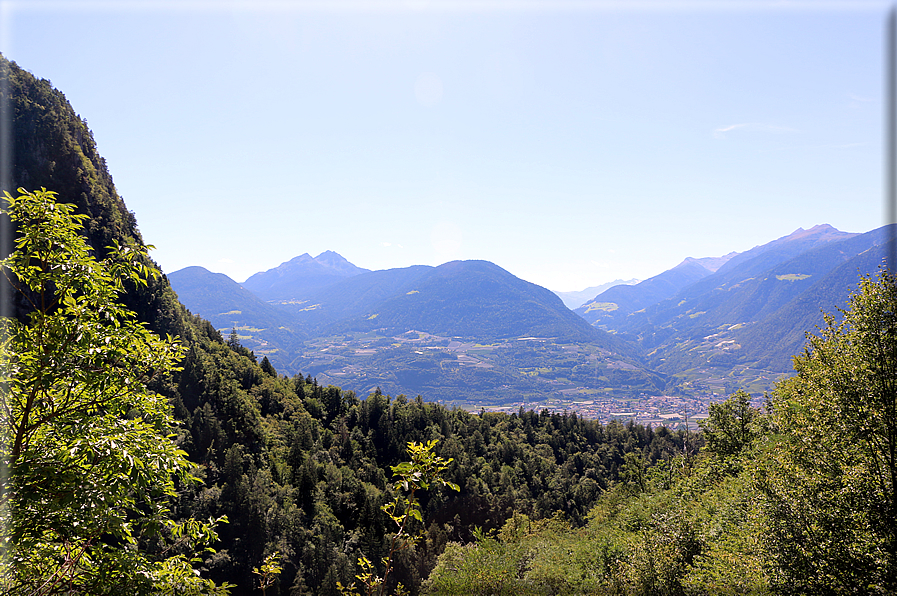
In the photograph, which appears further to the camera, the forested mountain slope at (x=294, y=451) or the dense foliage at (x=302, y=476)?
the forested mountain slope at (x=294, y=451)

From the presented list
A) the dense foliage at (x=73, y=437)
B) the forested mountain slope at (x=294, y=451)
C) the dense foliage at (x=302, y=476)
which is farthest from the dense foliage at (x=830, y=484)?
the forested mountain slope at (x=294, y=451)

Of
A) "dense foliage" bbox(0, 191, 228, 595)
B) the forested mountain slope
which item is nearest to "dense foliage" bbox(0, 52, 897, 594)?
"dense foliage" bbox(0, 191, 228, 595)

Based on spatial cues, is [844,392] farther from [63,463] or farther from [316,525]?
[316,525]

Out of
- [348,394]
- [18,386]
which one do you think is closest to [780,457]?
[18,386]

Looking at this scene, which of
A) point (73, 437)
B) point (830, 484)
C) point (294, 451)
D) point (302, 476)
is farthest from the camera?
point (294, 451)

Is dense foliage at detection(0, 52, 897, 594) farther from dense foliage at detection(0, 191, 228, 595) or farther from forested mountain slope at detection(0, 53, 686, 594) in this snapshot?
forested mountain slope at detection(0, 53, 686, 594)

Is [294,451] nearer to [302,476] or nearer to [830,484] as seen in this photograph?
[302,476]

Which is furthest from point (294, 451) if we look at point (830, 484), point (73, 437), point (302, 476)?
point (73, 437)

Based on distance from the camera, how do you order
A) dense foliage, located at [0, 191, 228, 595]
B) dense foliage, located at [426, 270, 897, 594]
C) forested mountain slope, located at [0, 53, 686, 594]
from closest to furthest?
dense foliage, located at [0, 191, 228, 595]
dense foliage, located at [426, 270, 897, 594]
forested mountain slope, located at [0, 53, 686, 594]

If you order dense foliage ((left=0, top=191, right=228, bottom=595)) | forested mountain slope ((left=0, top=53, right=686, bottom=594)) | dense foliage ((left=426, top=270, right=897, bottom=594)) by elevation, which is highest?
dense foliage ((left=0, top=191, right=228, bottom=595))

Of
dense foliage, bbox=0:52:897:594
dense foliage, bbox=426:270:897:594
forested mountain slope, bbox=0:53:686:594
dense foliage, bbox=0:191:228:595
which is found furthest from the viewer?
forested mountain slope, bbox=0:53:686:594

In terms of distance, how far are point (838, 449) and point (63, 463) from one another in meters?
23.5

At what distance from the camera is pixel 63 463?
5.88m

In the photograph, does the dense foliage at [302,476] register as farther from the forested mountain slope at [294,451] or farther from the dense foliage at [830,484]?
the forested mountain slope at [294,451]
